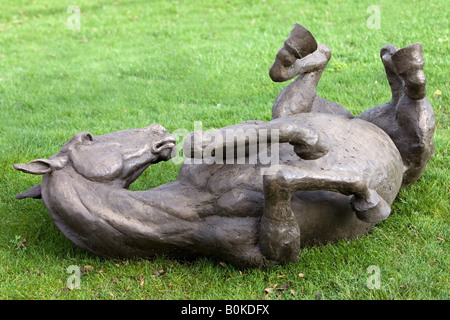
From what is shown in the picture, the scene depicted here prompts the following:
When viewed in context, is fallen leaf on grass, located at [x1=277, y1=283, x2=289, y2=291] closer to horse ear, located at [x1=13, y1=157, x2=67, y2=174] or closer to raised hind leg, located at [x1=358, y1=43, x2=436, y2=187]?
raised hind leg, located at [x1=358, y1=43, x2=436, y2=187]

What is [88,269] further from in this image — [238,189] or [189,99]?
[189,99]

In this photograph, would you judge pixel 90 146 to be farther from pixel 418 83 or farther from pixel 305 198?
pixel 418 83

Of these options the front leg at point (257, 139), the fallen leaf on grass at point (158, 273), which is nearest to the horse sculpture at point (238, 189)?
the front leg at point (257, 139)

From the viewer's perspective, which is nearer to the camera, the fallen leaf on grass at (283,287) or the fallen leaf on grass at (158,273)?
the fallen leaf on grass at (283,287)

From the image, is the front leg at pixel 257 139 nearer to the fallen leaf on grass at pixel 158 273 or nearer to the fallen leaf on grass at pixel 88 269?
the fallen leaf on grass at pixel 158 273

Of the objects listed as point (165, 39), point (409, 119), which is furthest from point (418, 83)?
Answer: point (165, 39)

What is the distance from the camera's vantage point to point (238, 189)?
399 centimetres

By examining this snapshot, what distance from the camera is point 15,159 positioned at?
6336mm

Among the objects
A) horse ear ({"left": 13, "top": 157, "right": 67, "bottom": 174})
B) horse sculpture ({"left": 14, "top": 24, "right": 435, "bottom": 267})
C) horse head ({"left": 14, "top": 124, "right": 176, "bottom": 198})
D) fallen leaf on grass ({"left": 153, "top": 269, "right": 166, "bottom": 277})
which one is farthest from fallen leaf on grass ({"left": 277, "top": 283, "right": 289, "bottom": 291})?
horse ear ({"left": 13, "top": 157, "right": 67, "bottom": 174})

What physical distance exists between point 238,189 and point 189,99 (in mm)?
4469

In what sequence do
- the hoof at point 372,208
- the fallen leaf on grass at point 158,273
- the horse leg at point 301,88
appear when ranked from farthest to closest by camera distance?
the horse leg at point 301,88 → the fallen leaf on grass at point 158,273 → the hoof at point 372,208

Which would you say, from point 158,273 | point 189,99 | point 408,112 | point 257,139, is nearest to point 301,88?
point 408,112

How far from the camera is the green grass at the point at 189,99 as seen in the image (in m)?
4.09

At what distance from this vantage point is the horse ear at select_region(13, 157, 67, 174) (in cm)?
395
